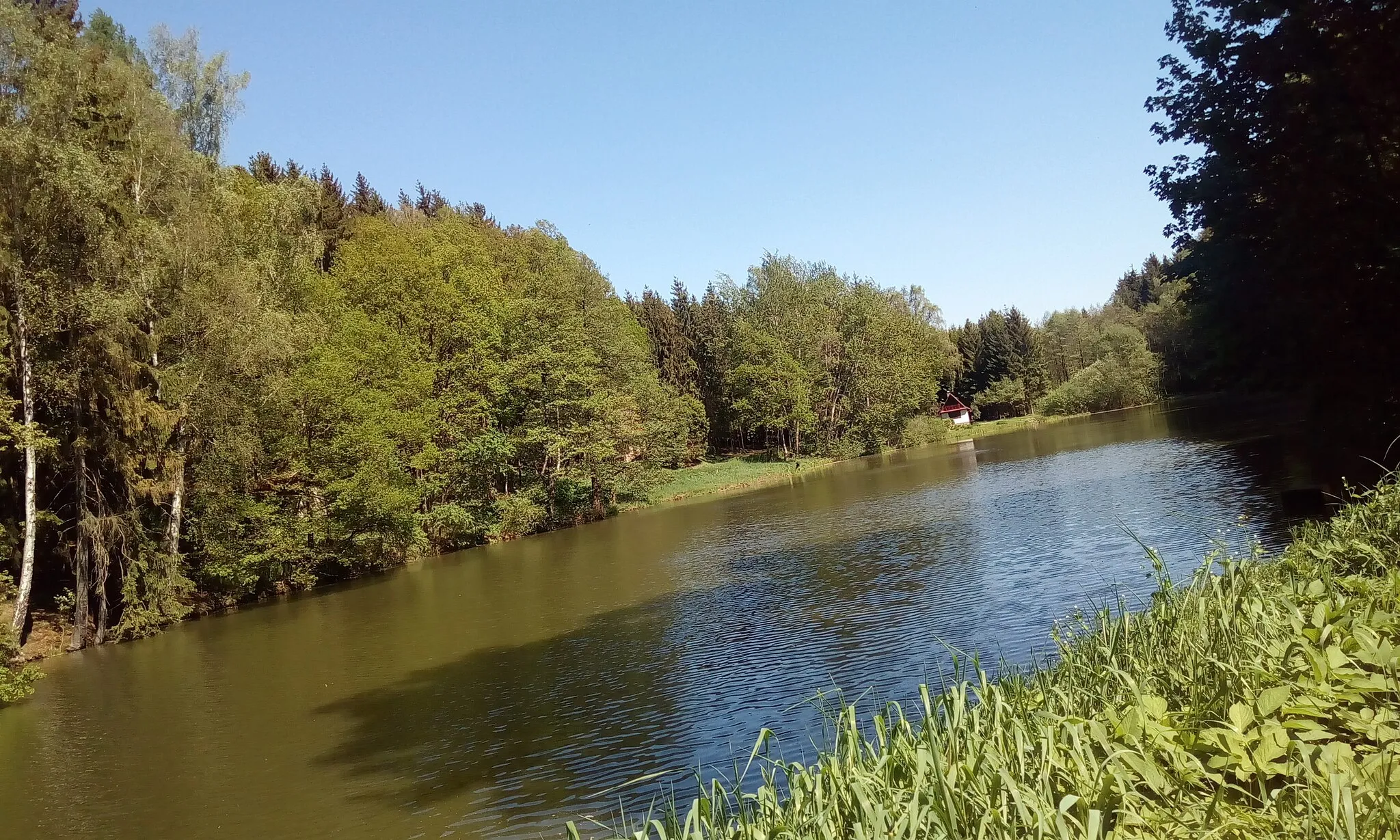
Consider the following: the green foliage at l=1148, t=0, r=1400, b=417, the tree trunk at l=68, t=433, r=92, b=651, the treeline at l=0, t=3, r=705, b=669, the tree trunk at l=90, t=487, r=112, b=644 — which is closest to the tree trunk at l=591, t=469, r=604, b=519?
the treeline at l=0, t=3, r=705, b=669

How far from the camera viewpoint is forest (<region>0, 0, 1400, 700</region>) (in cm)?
1169

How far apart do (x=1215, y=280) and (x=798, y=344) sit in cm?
4959

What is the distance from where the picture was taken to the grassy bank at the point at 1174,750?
2777mm

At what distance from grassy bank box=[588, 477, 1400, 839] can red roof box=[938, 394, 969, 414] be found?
82.3 m

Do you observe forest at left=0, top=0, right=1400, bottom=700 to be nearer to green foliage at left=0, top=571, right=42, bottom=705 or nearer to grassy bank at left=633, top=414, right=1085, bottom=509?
green foliage at left=0, top=571, right=42, bottom=705

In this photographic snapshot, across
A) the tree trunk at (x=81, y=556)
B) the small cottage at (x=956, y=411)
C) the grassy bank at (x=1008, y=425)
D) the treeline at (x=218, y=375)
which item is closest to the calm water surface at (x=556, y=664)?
the tree trunk at (x=81, y=556)

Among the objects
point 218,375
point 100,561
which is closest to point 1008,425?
point 218,375

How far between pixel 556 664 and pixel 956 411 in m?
81.3

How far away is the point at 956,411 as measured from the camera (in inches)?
3452

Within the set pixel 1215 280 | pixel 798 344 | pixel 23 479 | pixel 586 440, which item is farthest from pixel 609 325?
pixel 1215 280

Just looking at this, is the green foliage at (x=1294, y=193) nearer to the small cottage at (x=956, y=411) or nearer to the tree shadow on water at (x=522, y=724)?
the tree shadow on water at (x=522, y=724)

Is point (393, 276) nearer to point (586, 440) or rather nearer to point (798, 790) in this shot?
point (586, 440)

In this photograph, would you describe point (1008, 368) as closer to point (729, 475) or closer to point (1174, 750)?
point (729, 475)

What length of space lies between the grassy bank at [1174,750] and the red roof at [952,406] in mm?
82332
